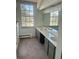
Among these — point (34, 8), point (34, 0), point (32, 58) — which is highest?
point (34, 0)

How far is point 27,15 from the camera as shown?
7059mm

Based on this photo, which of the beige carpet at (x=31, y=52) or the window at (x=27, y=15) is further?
the window at (x=27, y=15)

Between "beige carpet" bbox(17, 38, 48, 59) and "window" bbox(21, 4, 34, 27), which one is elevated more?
"window" bbox(21, 4, 34, 27)

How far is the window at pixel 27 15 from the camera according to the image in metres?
6.92

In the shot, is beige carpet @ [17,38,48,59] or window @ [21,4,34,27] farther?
window @ [21,4,34,27]

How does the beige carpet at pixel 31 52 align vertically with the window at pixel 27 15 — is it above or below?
below

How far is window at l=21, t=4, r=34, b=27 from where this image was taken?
6.92 m

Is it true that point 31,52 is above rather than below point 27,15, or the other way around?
below

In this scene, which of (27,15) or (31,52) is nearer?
(31,52)

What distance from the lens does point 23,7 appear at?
6.89m
